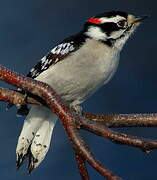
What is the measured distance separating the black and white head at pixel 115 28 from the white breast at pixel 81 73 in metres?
0.05

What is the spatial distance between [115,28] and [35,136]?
342 millimetres

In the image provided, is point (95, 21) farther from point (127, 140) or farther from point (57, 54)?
point (127, 140)

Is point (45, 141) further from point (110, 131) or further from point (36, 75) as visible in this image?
point (110, 131)

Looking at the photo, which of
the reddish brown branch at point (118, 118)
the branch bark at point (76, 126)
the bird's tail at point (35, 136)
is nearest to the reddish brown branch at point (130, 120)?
the reddish brown branch at point (118, 118)

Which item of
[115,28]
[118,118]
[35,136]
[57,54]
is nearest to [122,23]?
[115,28]

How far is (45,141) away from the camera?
1194 mm

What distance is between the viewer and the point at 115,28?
1.23 metres

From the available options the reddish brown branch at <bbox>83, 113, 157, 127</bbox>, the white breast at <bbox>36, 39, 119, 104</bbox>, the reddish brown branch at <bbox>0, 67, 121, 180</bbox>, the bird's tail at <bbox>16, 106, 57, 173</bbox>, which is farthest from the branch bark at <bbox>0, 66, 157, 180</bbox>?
the white breast at <bbox>36, 39, 119, 104</bbox>

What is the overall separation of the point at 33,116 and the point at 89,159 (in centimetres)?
84

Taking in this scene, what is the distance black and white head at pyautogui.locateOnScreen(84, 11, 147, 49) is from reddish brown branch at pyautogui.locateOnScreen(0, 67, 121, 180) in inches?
28.7

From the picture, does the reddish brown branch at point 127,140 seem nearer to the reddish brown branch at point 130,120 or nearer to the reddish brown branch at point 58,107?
the reddish brown branch at point 58,107

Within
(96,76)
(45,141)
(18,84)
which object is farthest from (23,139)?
(18,84)

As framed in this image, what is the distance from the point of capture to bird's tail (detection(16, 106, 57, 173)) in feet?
3.38

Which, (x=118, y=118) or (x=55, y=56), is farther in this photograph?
(x=55, y=56)
